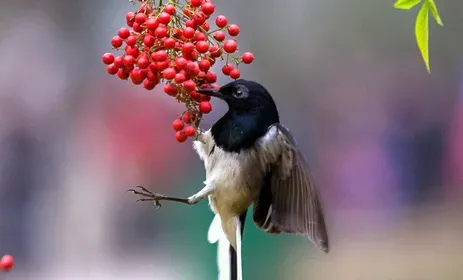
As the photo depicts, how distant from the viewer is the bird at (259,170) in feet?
6.39

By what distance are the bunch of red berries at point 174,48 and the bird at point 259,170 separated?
293 mm

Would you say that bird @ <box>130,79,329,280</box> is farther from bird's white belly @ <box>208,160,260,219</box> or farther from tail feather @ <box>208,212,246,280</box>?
tail feather @ <box>208,212,246,280</box>

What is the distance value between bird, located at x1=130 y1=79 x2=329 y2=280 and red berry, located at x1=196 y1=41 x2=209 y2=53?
0.37 m

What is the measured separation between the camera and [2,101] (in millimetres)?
3809

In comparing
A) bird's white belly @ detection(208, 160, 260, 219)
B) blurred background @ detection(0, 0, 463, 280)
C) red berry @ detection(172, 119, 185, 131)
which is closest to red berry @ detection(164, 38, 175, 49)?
red berry @ detection(172, 119, 185, 131)

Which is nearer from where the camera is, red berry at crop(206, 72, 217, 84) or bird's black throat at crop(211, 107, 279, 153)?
red berry at crop(206, 72, 217, 84)

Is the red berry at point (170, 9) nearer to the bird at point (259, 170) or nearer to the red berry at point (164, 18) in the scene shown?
the red berry at point (164, 18)

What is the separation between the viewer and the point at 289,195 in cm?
203

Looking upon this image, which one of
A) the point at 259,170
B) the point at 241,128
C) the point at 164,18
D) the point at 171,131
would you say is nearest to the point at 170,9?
the point at 164,18

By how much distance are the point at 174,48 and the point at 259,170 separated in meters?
0.64

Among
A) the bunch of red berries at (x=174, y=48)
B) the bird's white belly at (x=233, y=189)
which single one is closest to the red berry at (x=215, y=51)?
the bunch of red berries at (x=174, y=48)

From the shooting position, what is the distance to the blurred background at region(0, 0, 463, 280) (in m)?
3.86

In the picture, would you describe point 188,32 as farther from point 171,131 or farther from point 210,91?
point 171,131

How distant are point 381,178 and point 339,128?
1.13 ft
